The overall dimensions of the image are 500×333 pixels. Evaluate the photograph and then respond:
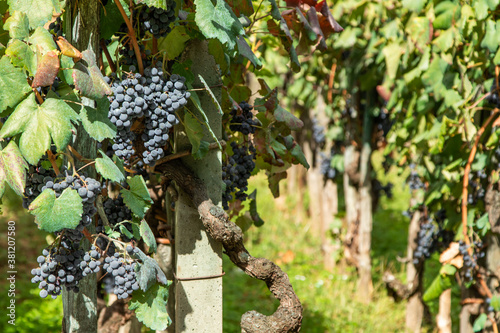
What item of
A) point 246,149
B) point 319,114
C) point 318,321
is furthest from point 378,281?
point 246,149

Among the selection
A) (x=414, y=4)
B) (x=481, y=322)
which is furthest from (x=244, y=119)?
(x=481, y=322)

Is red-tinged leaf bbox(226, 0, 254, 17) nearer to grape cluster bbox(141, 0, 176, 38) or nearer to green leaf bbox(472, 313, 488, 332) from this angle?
grape cluster bbox(141, 0, 176, 38)

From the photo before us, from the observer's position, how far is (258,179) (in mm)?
9953

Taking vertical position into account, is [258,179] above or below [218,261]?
above

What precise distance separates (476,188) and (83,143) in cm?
238

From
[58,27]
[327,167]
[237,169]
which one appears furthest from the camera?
[327,167]

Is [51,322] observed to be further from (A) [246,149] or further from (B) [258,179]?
(B) [258,179]

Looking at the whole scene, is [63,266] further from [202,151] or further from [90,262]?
[202,151]

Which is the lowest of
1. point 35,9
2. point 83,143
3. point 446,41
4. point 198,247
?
point 198,247

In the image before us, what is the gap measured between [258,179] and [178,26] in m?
8.69

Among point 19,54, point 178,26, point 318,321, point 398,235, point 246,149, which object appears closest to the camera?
point 19,54

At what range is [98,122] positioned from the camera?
3.65 feet

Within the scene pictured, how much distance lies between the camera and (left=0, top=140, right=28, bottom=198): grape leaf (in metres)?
1.03

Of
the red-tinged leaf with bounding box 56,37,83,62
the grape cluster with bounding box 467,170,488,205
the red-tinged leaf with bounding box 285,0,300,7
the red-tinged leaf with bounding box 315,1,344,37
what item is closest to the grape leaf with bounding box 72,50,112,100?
the red-tinged leaf with bounding box 56,37,83,62
